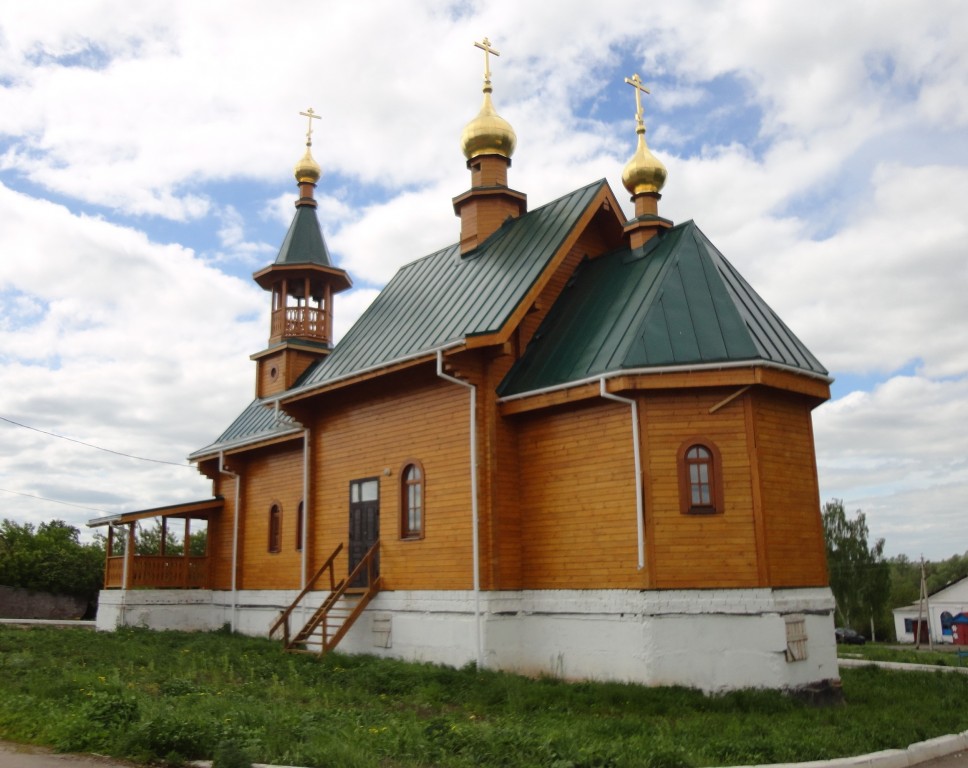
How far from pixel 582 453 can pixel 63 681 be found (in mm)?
7203

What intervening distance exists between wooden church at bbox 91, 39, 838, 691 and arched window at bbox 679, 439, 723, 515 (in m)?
0.03

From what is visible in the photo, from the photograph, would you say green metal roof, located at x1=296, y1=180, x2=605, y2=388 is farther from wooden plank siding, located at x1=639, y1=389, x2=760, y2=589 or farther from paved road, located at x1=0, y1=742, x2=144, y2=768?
paved road, located at x1=0, y1=742, x2=144, y2=768

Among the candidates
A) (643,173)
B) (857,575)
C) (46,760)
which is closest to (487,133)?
(643,173)

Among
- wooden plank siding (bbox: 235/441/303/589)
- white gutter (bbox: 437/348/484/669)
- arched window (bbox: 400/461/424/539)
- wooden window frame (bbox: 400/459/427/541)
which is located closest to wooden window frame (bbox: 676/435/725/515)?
white gutter (bbox: 437/348/484/669)

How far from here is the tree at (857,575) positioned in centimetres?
4859

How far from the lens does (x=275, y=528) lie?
66.3 ft

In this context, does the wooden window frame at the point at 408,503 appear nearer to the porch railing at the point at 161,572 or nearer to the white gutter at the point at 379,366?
the white gutter at the point at 379,366

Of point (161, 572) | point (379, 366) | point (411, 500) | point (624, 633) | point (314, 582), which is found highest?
point (379, 366)

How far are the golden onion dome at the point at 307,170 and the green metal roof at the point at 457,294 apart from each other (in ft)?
17.6

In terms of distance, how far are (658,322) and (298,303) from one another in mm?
11211

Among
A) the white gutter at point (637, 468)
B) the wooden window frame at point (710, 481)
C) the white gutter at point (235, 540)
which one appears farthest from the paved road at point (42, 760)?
the white gutter at point (235, 540)

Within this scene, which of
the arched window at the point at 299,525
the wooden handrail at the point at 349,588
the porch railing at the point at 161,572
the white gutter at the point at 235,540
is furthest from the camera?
the porch railing at the point at 161,572

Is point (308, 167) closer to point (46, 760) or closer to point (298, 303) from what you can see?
point (298, 303)

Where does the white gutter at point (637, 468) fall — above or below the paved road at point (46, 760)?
above
